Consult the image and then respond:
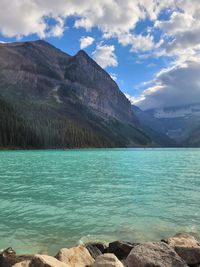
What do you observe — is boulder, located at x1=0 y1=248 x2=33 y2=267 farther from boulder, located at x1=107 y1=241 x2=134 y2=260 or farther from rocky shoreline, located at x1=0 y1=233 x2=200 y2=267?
boulder, located at x1=107 y1=241 x2=134 y2=260

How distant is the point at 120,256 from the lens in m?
18.1

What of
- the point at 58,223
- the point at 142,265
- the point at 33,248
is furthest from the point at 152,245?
the point at 58,223

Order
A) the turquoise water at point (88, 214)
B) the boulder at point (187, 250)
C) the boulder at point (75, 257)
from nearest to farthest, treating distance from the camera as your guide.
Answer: the boulder at point (75, 257), the boulder at point (187, 250), the turquoise water at point (88, 214)

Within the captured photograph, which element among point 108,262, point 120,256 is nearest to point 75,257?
point 108,262

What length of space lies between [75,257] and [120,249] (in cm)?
304

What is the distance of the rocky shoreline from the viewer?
13.8m

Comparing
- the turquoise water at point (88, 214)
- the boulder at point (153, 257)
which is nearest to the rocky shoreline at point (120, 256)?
the boulder at point (153, 257)

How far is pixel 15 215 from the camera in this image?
2781 centimetres

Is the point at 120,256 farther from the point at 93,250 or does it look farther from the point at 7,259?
the point at 7,259

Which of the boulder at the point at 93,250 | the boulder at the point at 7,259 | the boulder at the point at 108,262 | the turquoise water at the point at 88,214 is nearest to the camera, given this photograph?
the boulder at the point at 108,262

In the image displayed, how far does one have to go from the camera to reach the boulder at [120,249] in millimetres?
→ 18034

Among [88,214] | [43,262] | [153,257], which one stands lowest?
[88,214]

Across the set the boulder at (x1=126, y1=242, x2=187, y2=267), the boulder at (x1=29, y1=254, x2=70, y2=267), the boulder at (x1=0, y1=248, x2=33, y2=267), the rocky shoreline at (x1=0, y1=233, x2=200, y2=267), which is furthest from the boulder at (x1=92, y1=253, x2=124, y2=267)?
the boulder at (x1=0, y1=248, x2=33, y2=267)

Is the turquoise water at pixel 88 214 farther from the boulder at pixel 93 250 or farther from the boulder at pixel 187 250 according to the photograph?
the boulder at pixel 187 250
